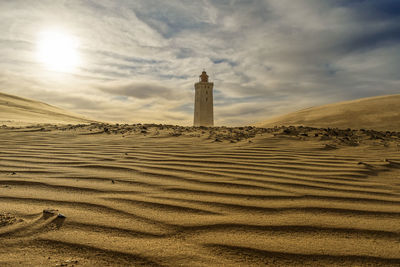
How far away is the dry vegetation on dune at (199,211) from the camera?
3.52ft

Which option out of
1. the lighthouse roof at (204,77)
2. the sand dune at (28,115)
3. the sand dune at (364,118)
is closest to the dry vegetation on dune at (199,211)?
the sand dune at (364,118)

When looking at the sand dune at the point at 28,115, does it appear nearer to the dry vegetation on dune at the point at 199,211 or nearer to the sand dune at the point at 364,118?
the dry vegetation on dune at the point at 199,211

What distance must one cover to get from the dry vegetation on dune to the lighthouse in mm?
21056

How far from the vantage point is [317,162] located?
2.89m

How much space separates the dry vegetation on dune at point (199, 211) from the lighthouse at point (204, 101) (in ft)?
69.1

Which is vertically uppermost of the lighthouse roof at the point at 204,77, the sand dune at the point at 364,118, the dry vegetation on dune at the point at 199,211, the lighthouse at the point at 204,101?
the lighthouse roof at the point at 204,77

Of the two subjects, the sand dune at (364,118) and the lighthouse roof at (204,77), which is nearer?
the sand dune at (364,118)

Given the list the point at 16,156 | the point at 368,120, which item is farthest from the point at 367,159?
the point at 368,120

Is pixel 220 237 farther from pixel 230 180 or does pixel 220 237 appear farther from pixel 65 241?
pixel 230 180

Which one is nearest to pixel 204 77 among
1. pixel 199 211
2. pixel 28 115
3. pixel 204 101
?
pixel 204 101

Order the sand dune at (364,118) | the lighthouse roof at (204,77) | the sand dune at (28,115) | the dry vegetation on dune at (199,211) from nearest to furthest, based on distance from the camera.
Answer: the dry vegetation on dune at (199,211) < the sand dune at (364,118) < the sand dune at (28,115) < the lighthouse roof at (204,77)

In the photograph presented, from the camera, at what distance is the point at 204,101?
24.0m

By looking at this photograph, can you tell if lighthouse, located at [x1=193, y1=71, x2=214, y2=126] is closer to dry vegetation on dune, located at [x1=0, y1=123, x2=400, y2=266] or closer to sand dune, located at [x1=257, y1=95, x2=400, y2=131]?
sand dune, located at [x1=257, y1=95, x2=400, y2=131]

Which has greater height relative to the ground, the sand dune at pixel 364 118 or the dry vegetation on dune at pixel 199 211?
the sand dune at pixel 364 118
